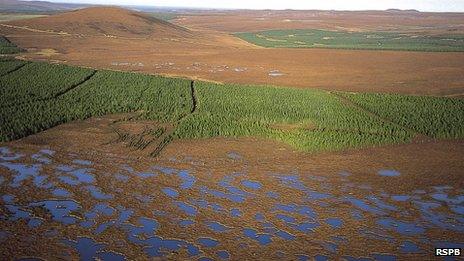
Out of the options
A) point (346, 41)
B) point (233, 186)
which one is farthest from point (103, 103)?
point (346, 41)

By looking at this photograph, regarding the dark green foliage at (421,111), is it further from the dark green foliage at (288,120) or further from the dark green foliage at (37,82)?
the dark green foliage at (37,82)

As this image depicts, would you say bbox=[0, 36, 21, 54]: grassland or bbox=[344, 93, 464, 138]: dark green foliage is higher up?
bbox=[0, 36, 21, 54]: grassland

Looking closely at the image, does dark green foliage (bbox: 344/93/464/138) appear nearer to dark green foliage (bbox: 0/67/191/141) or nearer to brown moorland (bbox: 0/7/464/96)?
brown moorland (bbox: 0/7/464/96)

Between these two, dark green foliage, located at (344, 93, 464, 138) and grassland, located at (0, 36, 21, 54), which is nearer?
dark green foliage, located at (344, 93, 464, 138)

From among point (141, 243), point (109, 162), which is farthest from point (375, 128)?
point (141, 243)

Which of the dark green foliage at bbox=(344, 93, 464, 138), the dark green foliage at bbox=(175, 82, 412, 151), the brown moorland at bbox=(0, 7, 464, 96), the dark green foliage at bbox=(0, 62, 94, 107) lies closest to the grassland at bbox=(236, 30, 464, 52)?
the brown moorland at bbox=(0, 7, 464, 96)

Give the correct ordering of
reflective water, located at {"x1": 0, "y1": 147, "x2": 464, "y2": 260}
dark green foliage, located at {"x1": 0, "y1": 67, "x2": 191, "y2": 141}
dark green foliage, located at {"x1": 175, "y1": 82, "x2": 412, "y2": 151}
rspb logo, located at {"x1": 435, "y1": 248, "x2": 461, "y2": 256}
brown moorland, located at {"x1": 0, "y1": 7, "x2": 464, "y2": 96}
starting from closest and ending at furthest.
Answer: rspb logo, located at {"x1": 435, "y1": 248, "x2": 461, "y2": 256} → reflective water, located at {"x1": 0, "y1": 147, "x2": 464, "y2": 260} → dark green foliage, located at {"x1": 175, "y1": 82, "x2": 412, "y2": 151} → dark green foliage, located at {"x1": 0, "y1": 67, "x2": 191, "y2": 141} → brown moorland, located at {"x1": 0, "y1": 7, "x2": 464, "y2": 96}

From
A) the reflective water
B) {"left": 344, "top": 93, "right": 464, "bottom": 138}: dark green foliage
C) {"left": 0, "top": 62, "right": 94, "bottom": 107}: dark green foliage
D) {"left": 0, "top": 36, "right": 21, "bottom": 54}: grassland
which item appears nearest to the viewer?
the reflective water

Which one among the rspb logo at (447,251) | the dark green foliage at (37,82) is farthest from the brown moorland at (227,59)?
the rspb logo at (447,251)
